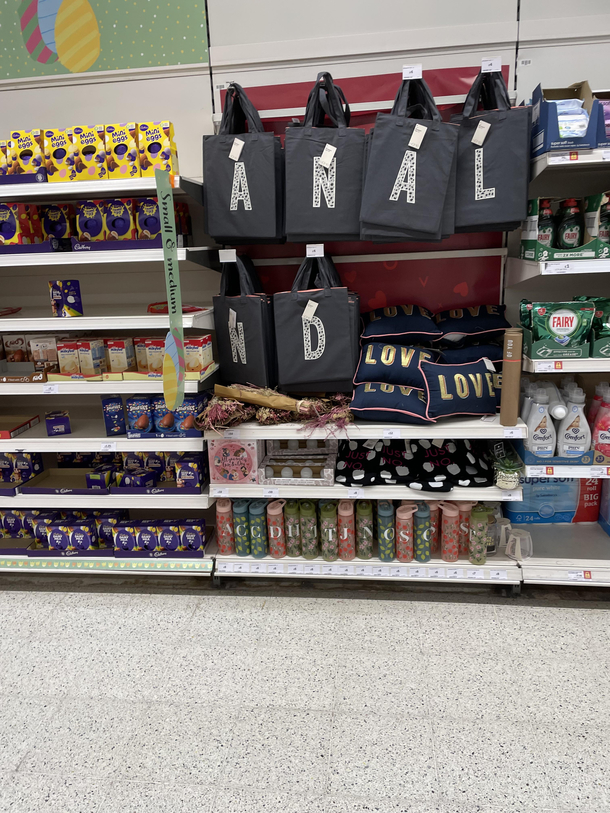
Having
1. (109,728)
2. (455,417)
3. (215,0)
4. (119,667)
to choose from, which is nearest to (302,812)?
(109,728)

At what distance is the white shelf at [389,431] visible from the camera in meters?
2.54

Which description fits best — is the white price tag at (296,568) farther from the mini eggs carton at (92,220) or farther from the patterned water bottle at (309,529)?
the mini eggs carton at (92,220)

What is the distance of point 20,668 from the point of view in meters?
2.41

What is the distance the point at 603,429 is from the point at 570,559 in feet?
2.15

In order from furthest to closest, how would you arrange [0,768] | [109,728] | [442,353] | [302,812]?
[442,353], [109,728], [0,768], [302,812]

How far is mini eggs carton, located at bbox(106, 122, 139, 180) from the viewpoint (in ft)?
8.23

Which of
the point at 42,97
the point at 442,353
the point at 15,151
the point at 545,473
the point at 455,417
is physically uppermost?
the point at 42,97

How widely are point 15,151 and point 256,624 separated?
2.47 metres

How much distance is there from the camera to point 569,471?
261cm

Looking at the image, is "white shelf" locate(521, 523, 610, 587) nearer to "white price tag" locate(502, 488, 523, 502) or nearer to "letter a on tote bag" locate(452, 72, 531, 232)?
"white price tag" locate(502, 488, 523, 502)

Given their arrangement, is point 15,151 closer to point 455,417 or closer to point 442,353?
point 442,353

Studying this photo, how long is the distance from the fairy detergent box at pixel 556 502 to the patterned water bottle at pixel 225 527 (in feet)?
4.94

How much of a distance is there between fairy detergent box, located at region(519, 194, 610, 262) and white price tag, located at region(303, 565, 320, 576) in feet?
5.82

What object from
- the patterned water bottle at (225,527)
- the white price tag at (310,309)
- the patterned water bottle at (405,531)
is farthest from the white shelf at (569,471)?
the patterned water bottle at (225,527)
